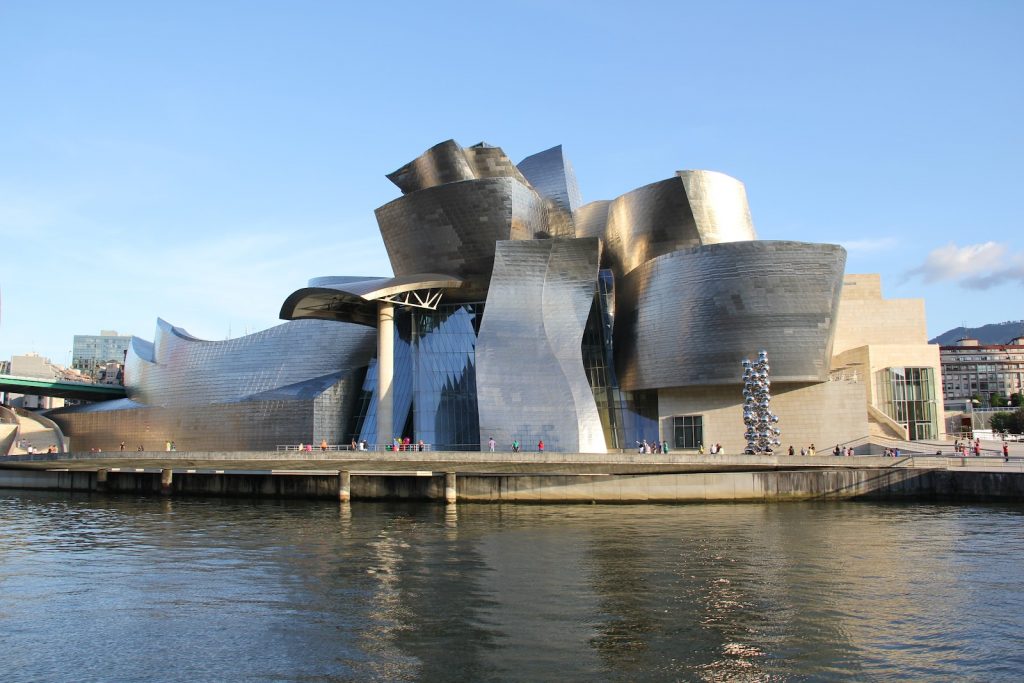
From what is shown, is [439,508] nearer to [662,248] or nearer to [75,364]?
[662,248]

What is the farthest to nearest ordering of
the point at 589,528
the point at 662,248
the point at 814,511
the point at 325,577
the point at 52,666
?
1. the point at 662,248
2. the point at 814,511
3. the point at 589,528
4. the point at 325,577
5. the point at 52,666

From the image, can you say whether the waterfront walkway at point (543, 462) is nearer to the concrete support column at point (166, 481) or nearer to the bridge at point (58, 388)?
the concrete support column at point (166, 481)

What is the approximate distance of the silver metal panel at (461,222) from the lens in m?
41.7

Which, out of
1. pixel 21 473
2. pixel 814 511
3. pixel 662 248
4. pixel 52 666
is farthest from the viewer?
pixel 662 248

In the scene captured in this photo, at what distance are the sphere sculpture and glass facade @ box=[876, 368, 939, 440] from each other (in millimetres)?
13148

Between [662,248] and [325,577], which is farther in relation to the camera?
[662,248]

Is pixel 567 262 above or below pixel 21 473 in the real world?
above

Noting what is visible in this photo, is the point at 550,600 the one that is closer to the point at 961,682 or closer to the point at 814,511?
the point at 961,682

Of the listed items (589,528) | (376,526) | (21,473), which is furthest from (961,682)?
(21,473)

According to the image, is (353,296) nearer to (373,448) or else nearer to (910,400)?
(373,448)

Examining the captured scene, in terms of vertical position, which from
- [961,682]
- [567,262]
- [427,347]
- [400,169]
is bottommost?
[961,682]

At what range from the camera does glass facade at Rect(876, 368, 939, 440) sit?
48.4 metres

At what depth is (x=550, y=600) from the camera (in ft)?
51.1

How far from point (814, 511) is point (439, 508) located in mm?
13479
